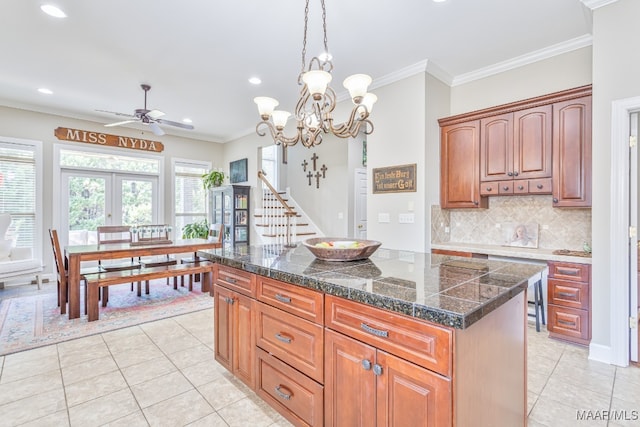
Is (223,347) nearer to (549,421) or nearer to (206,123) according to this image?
(549,421)

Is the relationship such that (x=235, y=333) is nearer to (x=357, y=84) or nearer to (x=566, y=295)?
(x=357, y=84)

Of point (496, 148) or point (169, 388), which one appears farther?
point (496, 148)

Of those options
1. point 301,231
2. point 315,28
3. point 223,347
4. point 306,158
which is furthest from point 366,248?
point 306,158

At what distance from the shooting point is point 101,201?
606 centimetres

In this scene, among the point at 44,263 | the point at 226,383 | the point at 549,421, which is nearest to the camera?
the point at 549,421

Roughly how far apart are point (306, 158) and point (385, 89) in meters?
3.54

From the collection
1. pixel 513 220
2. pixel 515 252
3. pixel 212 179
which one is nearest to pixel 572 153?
pixel 513 220

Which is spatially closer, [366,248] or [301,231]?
[366,248]

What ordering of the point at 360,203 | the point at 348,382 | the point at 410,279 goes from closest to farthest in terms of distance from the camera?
the point at 348,382, the point at 410,279, the point at 360,203

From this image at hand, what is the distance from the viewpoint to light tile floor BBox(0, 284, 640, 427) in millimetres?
1935

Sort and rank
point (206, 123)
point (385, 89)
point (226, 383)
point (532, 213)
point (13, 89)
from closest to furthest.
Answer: point (226, 383), point (532, 213), point (385, 89), point (13, 89), point (206, 123)

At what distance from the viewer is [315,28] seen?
3074mm

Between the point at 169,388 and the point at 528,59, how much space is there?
A: 4.77 meters

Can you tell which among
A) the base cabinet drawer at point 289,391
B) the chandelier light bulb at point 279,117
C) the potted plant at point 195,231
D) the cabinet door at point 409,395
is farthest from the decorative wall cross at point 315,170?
the cabinet door at point 409,395
